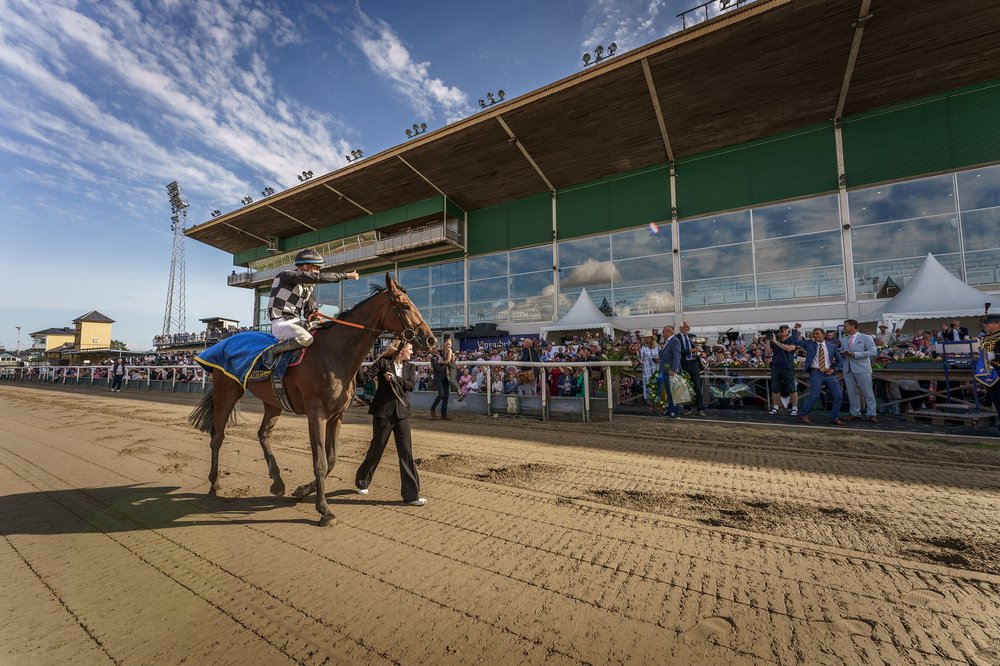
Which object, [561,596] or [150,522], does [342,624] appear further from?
[150,522]

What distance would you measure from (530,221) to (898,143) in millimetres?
15921

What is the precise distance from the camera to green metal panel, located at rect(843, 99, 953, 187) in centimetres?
1537

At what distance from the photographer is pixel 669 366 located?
939 centimetres

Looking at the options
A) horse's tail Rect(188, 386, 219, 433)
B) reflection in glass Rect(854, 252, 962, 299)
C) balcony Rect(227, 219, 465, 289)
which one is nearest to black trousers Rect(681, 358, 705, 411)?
horse's tail Rect(188, 386, 219, 433)

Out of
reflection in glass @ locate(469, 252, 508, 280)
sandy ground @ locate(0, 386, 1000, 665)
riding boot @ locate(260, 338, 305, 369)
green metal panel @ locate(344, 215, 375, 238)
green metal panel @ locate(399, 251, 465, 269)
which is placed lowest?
sandy ground @ locate(0, 386, 1000, 665)

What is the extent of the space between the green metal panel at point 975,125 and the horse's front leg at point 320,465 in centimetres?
2291

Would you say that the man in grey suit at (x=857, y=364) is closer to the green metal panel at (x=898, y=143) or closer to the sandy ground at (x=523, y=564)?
the sandy ground at (x=523, y=564)

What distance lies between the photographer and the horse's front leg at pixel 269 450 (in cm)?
419

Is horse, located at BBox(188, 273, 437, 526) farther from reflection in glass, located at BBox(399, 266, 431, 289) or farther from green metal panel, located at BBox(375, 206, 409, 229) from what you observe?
green metal panel, located at BBox(375, 206, 409, 229)

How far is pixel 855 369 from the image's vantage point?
814cm

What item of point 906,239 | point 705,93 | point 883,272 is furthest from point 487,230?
point 906,239

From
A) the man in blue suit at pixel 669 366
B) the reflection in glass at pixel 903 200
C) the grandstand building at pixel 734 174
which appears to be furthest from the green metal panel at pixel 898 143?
the man in blue suit at pixel 669 366

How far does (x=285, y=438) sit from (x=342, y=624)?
5.95 meters

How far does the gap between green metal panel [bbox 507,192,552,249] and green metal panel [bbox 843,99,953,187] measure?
13300 mm
